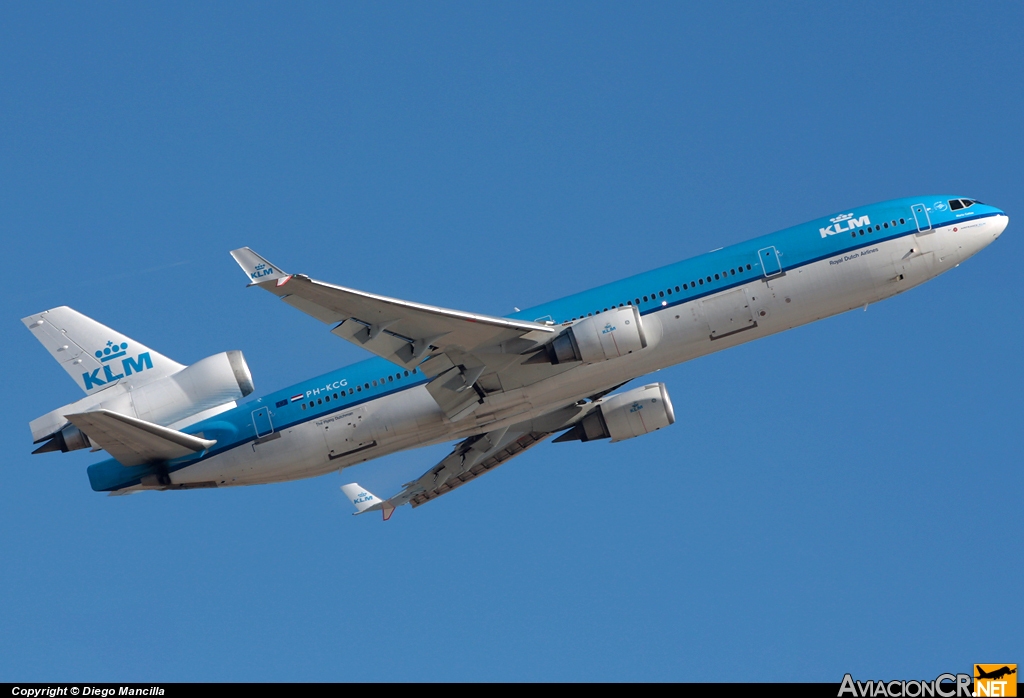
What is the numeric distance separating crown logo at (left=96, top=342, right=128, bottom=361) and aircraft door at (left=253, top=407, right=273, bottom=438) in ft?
21.4

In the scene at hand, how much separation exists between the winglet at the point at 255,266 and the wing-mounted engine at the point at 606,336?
9.79 meters

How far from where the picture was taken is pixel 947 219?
40062 mm

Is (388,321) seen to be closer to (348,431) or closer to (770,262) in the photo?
(348,431)

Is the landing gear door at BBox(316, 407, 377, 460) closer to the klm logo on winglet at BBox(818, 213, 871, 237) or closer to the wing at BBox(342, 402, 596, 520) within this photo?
the wing at BBox(342, 402, 596, 520)

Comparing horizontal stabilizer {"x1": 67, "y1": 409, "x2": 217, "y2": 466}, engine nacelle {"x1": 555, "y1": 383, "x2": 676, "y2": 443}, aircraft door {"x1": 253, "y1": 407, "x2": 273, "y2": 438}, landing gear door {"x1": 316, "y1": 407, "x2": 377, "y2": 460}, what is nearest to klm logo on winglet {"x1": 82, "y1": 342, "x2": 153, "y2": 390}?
horizontal stabilizer {"x1": 67, "y1": 409, "x2": 217, "y2": 466}

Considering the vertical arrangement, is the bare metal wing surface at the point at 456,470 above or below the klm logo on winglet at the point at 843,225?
below

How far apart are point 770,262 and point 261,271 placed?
1674 centimetres

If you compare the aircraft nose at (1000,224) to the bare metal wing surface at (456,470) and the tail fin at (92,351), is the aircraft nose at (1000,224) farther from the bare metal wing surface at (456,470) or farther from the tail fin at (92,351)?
the tail fin at (92,351)

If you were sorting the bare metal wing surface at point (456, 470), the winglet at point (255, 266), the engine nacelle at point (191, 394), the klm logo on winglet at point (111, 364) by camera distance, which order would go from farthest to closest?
the bare metal wing surface at point (456, 470) → the klm logo on winglet at point (111, 364) → the engine nacelle at point (191, 394) → the winglet at point (255, 266)

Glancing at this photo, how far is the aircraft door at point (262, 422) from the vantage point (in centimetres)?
4212

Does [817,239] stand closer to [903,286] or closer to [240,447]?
[903,286]

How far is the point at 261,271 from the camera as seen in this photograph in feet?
113

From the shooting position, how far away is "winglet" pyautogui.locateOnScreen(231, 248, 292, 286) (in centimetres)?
3425

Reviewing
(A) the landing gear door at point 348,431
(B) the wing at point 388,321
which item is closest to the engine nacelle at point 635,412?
(B) the wing at point 388,321
